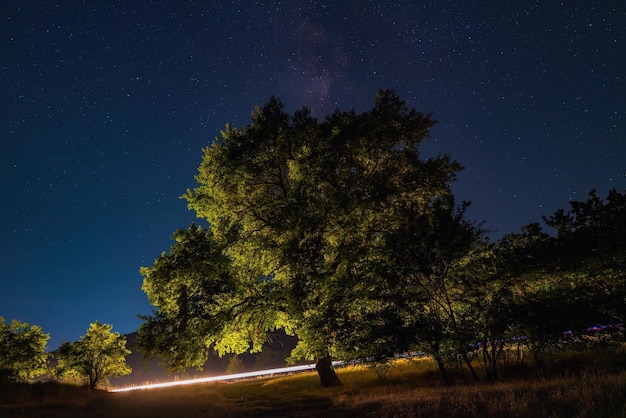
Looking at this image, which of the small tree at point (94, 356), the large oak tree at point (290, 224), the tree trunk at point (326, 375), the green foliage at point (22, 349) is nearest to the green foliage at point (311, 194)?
the large oak tree at point (290, 224)

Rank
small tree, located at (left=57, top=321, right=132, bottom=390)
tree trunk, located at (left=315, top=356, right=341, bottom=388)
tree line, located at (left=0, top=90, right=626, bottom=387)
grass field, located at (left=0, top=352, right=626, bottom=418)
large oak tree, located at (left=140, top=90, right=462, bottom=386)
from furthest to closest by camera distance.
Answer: small tree, located at (left=57, top=321, right=132, bottom=390), tree trunk, located at (left=315, top=356, right=341, bottom=388), large oak tree, located at (left=140, top=90, right=462, bottom=386), tree line, located at (left=0, top=90, right=626, bottom=387), grass field, located at (left=0, top=352, right=626, bottom=418)

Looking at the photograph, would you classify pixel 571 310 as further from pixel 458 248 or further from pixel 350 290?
pixel 350 290

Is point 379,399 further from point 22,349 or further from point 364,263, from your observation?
point 22,349

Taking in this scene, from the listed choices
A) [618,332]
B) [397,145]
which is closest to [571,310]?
[618,332]

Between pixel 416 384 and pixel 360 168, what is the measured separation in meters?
13.0

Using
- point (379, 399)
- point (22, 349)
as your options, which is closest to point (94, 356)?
point (22, 349)

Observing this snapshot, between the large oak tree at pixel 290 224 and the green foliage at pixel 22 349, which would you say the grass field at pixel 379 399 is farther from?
the green foliage at pixel 22 349

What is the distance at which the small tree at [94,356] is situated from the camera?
3148 cm

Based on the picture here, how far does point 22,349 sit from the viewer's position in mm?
32812

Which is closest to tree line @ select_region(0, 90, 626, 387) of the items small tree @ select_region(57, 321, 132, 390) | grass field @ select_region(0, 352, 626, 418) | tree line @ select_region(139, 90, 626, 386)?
tree line @ select_region(139, 90, 626, 386)

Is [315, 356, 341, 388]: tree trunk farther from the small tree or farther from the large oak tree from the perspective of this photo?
the small tree

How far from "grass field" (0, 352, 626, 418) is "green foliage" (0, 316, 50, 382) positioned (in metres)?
9.74

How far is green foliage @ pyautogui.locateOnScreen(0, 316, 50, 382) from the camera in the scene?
3228 centimetres

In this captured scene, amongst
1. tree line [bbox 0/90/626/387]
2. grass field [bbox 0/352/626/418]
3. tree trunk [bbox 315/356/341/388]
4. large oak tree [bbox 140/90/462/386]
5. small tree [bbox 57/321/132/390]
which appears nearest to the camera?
grass field [bbox 0/352/626/418]
